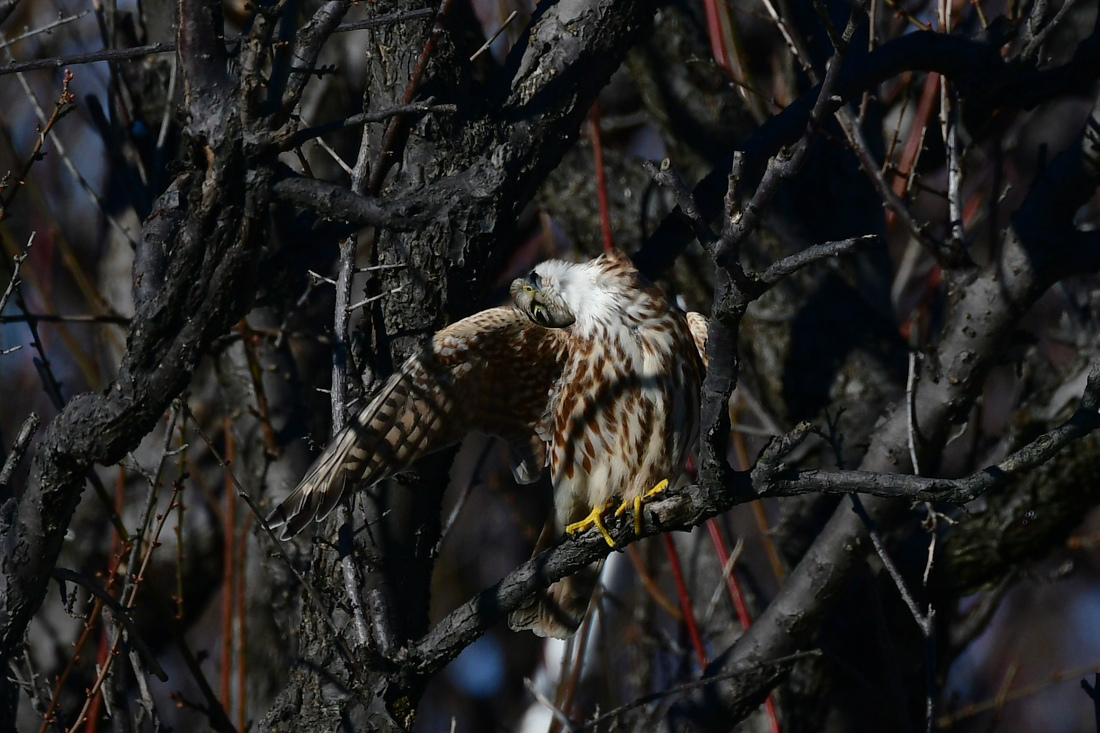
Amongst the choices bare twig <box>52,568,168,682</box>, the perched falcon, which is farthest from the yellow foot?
bare twig <box>52,568,168,682</box>

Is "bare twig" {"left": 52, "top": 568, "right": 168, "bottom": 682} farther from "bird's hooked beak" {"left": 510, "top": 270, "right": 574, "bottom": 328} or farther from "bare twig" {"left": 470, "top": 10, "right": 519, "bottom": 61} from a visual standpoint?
"bare twig" {"left": 470, "top": 10, "right": 519, "bottom": 61}

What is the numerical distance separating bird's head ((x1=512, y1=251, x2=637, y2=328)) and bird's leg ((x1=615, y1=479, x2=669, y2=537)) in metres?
0.58

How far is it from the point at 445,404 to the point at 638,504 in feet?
2.39

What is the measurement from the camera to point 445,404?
3.45 meters

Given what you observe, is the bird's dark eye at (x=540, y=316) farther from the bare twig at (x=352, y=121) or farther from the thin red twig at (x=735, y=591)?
the thin red twig at (x=735, y=591)

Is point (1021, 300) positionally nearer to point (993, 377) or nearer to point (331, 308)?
point (331, 308)

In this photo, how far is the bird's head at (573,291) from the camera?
11.8 feet

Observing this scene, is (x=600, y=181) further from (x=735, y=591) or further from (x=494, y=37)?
(x=735, y=591)

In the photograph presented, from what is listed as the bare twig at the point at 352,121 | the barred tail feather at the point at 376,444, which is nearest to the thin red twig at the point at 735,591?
the barred tail feather at the point at 376,444

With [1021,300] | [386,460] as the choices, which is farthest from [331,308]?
[1021,300]

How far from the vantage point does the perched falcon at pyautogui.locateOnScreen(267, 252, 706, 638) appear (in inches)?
133

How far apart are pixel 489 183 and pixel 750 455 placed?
3.53 m

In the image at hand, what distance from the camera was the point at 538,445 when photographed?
12.8ft

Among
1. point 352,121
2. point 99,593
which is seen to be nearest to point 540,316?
point 352,121
